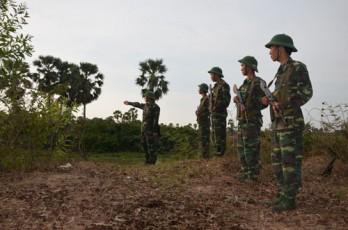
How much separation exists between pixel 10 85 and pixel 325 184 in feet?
19.5

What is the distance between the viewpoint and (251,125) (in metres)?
6.56

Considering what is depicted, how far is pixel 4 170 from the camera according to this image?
6.73m

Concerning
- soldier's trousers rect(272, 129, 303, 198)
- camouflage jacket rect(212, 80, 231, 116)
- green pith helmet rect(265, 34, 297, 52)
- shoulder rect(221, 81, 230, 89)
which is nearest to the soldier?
camouflage jacket rect(212, 80, 231, 116)

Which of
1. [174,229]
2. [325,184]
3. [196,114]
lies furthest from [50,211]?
[196,114]

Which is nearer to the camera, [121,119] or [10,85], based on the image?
[10,85]

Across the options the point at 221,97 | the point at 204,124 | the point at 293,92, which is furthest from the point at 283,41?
the point at 204,124

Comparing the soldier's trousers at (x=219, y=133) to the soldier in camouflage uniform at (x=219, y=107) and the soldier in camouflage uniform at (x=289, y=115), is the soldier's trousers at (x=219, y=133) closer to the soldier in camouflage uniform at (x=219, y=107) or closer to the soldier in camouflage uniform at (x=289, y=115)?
the soldier in camouflage uniform at (x=219, y=107)

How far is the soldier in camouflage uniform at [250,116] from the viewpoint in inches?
256

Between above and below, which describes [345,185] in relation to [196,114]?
below

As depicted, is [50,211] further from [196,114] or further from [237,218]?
[196,114]

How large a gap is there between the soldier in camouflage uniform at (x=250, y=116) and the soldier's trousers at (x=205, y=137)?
3.32m

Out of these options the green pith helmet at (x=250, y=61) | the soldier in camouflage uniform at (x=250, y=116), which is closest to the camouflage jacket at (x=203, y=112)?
the soldier in camouflage uniform at (x=250, y=116)

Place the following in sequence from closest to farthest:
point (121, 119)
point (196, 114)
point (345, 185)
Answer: point (345, 185) < point (196, 114) < point (121, 119)

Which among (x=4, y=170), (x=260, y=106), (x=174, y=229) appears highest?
(x=260, y=106)
